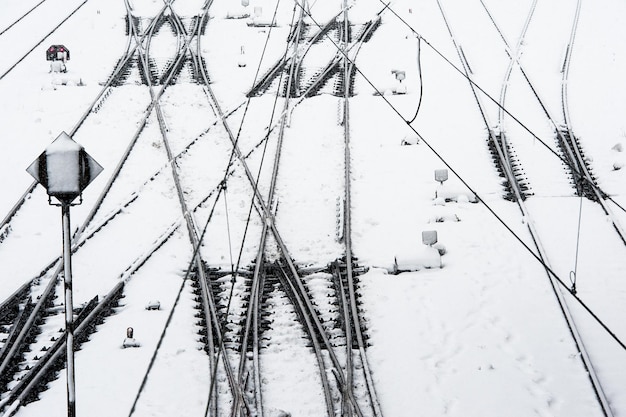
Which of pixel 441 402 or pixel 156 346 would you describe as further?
pixel 156 346

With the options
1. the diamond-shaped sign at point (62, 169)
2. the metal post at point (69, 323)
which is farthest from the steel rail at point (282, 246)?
the diamond-shaped sign at point (62, 169)

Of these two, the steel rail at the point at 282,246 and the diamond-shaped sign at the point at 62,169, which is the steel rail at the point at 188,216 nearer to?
the steel rail at the point at 282,246

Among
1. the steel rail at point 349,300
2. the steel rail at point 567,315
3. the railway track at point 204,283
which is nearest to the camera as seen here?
the steel rail at point 567,315

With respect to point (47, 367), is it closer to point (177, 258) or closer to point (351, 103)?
point (177, 258)

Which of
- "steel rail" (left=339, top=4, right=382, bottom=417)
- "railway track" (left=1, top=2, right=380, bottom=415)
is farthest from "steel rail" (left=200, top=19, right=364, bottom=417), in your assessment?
"steel rail" (left=339, top=4, right=382, bottom=417)

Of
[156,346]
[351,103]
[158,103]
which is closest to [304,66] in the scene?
[351,103]

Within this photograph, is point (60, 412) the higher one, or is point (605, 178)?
point (605, 178)

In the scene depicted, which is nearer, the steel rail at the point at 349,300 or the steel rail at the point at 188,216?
the steel rail at the point at 349,300

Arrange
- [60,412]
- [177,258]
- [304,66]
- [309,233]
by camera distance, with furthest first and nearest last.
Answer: [304,66] → [309,233] → [177,258] → [60,412]
